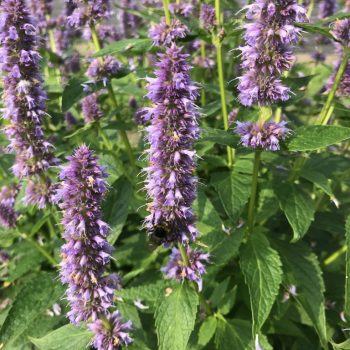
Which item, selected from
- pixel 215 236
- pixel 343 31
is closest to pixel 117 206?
pixel 215 236

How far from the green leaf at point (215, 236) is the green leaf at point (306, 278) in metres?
0.57

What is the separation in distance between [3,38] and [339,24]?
230 centimetres

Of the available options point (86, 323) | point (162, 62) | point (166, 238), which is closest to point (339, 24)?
point (162, 62)

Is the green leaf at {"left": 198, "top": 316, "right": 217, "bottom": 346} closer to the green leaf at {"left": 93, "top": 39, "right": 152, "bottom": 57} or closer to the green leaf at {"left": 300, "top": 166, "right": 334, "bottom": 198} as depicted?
the green leaf at {"left": 300, "top": 166, "right": 334, "bottom": 198}

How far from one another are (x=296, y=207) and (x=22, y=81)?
6.85 feet

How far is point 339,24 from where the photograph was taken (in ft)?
10.4

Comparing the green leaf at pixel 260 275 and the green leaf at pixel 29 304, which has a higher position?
the green leaf at pixel 260 275

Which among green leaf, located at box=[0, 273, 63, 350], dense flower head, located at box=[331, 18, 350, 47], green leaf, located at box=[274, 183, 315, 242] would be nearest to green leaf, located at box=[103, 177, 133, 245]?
green leaf, located at box=[0, 273, 63, 350]

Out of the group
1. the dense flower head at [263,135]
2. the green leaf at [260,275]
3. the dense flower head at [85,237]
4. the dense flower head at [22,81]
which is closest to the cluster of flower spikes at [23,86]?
the dense flower head at [22,81]

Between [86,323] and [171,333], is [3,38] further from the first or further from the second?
[171,333]

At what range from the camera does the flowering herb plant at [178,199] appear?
244 cm

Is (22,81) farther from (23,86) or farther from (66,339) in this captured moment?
(66,339)

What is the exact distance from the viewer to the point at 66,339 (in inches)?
118

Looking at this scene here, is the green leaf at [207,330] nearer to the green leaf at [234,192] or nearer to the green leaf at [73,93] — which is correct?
the green leaf at [234,192]
